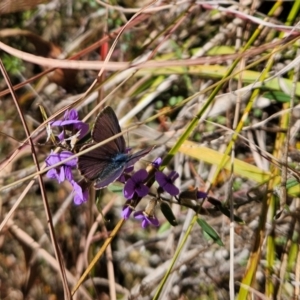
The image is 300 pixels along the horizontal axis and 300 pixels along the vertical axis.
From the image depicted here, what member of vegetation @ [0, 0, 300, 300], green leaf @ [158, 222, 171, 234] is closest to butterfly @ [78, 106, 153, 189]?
vegetation @ [0, 0, 300, 300]

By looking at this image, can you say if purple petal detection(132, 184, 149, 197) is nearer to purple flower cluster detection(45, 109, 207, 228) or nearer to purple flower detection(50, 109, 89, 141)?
purple flower cluster detection(45, 109, 207, 228)

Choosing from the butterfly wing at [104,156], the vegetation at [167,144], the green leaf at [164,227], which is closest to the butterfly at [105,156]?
the butterfly wing at [104,156]

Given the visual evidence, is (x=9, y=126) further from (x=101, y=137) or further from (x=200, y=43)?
(x=101, y=137)

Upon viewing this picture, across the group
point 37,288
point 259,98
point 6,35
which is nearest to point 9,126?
point 6,35

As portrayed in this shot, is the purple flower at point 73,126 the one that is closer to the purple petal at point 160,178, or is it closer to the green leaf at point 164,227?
the purple petal at point 160,178

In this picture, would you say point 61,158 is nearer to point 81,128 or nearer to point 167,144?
point 81,128

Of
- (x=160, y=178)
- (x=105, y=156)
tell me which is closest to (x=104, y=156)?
(x=105, y=156)
